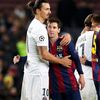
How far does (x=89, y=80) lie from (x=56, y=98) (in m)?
0.81

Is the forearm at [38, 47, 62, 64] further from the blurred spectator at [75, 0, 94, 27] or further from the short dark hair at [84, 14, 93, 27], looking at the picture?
the blurred spectator at [75, 0, 94, 27]

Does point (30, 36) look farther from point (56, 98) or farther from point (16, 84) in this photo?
point (16, 84)

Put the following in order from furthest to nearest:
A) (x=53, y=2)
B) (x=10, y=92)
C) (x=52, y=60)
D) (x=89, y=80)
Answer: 1. (x=53, y=2)
2. (x=10, y=92)
3. (x=89, y=80)
4. (x=52, y=60)

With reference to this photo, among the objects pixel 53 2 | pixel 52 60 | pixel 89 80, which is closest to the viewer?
pixel 52 60

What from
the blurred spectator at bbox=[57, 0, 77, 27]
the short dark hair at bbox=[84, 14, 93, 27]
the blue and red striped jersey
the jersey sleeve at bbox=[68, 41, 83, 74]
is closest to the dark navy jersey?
the jersey sleeve at bbox=[68, 41, 83, 74]

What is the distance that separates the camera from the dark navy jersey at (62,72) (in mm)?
11570

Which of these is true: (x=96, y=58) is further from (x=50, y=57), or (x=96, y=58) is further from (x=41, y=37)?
(x=41, y=37)

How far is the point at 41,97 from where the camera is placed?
38.0 feet

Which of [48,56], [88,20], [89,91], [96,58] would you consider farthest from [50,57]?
[88,20]

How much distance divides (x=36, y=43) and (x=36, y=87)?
713mm

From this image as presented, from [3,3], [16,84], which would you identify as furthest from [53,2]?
[16,84]

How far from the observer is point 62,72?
38.2 ft

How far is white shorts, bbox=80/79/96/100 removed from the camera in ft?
39.9

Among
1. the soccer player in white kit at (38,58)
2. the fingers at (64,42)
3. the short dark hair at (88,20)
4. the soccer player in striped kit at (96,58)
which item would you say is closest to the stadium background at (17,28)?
the short dark hair at (88,20)
